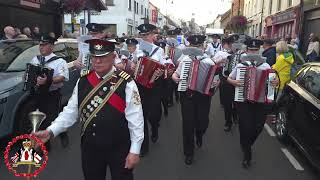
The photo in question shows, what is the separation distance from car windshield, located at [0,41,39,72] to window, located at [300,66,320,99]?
4808mm

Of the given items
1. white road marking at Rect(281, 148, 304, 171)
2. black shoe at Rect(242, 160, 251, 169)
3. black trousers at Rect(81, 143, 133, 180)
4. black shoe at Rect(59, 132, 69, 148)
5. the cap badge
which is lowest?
white road marking at Rect(281, 148, 304, 171)

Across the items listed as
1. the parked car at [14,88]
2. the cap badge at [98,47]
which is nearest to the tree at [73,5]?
the parked car at [14,88]

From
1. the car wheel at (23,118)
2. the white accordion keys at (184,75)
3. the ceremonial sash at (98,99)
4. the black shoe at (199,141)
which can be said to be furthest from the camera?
the black shoe at (199,141)

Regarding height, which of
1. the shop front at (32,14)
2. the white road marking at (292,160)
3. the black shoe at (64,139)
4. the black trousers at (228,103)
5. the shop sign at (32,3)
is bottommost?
the white road marking at (292,160)

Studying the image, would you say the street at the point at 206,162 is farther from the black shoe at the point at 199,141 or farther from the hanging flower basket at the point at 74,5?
the hanging flower basket at the point at 74,5

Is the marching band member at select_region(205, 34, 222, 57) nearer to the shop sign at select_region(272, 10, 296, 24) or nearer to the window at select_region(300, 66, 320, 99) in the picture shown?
the window at select_region(300, 66, 320, 99)

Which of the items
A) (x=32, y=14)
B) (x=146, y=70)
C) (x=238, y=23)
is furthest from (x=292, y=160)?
(x=238, y=23)

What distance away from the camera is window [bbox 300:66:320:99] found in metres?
6.16

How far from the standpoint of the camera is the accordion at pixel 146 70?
6324 millimetres

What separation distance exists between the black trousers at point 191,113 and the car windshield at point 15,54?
2.98 metres

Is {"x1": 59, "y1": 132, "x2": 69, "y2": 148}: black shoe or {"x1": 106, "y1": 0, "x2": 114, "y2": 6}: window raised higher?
{"x1": 106, "y1": 0, "x2": 114, "y2": 6}: window

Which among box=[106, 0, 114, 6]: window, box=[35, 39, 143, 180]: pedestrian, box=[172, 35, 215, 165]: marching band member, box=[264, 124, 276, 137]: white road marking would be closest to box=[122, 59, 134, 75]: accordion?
box=[172, 35, 215, 165]: marching band member

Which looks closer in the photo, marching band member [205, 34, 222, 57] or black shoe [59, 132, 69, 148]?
black shoe [59, 132, 69, 148]

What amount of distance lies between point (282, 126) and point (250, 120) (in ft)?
5.82
